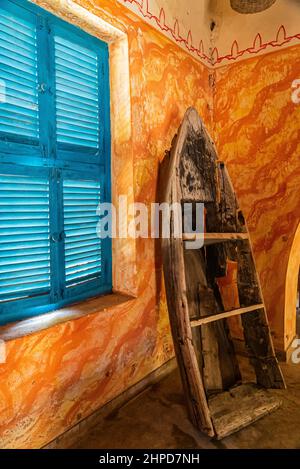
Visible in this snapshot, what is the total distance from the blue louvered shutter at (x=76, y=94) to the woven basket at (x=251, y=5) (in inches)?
48.5

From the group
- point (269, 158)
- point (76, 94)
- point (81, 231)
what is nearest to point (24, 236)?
point (81, 231)

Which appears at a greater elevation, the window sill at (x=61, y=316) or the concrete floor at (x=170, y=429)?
the window sill at (x=61, y=316)

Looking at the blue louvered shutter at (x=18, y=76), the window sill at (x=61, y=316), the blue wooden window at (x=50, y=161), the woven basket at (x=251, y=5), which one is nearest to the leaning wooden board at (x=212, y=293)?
the window sill at (x=61, y=316)

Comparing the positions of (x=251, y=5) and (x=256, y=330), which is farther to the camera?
(x=251, y=5)

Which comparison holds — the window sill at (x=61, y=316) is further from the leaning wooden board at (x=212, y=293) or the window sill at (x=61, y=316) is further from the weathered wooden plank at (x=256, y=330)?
the weathered wooden plank at (x=256, y=330)

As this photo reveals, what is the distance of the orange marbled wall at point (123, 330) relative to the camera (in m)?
1.42

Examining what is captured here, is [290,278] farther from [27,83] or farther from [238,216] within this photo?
[27,83]

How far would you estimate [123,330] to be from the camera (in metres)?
1.94

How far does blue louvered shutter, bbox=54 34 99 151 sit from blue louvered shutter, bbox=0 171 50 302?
36cm

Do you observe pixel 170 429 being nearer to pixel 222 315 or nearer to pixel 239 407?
pixel 239 407

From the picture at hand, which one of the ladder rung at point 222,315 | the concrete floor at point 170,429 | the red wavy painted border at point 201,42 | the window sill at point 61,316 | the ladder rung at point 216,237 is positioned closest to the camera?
the window sill at point 61,316

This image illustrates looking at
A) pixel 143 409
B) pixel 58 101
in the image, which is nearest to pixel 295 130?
pixel 58 101

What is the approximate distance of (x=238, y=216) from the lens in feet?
7.17

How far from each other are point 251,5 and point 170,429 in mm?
3023
